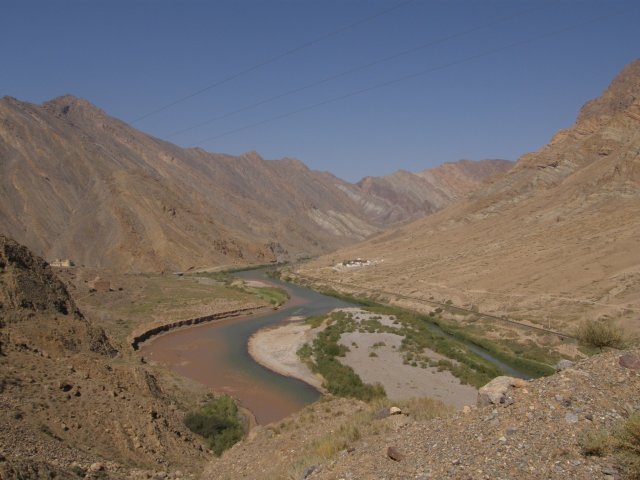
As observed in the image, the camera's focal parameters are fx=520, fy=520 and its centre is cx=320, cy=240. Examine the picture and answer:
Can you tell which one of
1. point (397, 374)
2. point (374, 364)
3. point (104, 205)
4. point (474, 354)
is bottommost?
point (474, 354)

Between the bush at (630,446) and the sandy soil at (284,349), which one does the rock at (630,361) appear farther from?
the sandy soil at (284,349)

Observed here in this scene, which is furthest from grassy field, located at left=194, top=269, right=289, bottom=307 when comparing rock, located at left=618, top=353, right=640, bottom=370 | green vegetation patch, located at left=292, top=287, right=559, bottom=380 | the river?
rock, located at left=618, top=353, right=640, bottom=370

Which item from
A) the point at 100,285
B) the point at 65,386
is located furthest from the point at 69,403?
the point at 100,285

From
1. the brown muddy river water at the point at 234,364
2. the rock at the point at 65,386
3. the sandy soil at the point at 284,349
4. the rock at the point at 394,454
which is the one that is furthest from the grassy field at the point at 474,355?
the rock at the point at 394,454

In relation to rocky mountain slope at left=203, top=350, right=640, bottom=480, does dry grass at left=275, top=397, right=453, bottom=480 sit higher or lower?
lower

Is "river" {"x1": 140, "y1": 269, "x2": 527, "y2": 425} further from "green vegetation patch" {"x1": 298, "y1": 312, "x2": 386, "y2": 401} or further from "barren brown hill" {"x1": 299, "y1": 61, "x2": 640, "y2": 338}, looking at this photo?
"barren brown hill" {"x1": 299, "y1": 61, "x2": 640, "y2": 338}

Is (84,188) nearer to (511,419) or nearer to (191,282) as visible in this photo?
(191,282)

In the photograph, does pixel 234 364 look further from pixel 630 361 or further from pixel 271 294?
pixel 271 294
